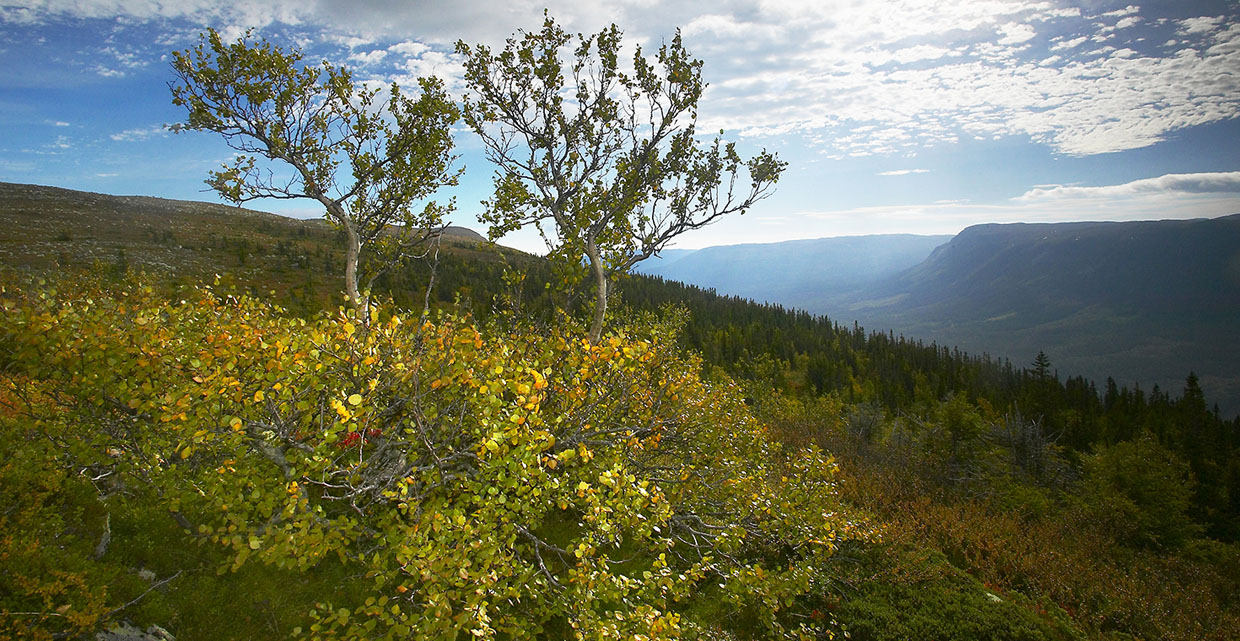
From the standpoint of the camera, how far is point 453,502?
7.61 m

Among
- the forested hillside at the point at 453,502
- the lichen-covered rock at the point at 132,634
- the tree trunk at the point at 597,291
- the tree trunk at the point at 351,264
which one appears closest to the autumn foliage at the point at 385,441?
the forested hillside at the point at 453,502

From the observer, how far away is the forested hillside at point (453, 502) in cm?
517

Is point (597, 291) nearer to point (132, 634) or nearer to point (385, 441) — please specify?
point (385, 441)

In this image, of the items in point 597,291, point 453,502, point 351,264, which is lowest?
point 453,502

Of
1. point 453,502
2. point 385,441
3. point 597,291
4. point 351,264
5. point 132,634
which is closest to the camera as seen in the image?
point 385,441

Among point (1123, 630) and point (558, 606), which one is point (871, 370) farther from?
point (558, 606)

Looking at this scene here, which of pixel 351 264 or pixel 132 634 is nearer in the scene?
pixel 132 634

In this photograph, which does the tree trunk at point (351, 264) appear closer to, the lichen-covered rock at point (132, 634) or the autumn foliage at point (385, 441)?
the autumn foliage at point (385, 441)

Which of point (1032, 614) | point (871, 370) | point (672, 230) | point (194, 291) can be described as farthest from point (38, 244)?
point (871, 370)

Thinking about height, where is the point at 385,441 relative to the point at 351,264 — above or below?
below

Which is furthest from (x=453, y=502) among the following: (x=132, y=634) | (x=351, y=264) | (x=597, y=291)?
(x=351, y=264)

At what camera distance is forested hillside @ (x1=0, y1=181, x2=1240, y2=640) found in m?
5.17

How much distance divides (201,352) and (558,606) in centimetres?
536

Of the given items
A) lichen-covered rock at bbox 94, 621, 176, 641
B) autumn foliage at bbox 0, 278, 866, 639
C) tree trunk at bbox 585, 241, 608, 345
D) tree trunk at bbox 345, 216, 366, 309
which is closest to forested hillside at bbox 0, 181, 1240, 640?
autumn foliage at bbox 0, 278, 866, 639
